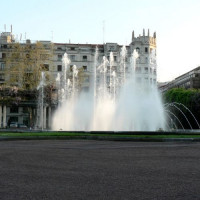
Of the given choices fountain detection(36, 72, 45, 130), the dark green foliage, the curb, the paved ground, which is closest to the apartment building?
fountain detection(36, 72, 45, 130)

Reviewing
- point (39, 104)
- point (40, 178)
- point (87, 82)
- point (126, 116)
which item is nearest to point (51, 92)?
point (39, 104)

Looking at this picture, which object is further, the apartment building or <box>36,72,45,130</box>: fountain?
the apartment building

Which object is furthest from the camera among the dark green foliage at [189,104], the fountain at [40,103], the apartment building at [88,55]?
the apartment building at [88,55]

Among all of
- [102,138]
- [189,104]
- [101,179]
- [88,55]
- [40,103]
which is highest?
[88,55]

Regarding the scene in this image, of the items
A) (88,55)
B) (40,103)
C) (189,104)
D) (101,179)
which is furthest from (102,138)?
(88,55)

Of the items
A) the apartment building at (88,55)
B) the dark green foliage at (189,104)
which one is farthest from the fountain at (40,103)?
the dark green foliage at (189,104)

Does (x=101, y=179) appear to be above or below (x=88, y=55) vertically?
below

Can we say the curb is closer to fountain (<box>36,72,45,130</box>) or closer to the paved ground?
the paved ground

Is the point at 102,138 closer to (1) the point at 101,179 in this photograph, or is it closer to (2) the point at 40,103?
(1) the point at 101,179

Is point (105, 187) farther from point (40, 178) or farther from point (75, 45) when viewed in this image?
point (75, 45)

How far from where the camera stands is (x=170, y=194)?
6738 mm

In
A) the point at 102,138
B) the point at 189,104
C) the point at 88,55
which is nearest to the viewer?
the point at 102,138

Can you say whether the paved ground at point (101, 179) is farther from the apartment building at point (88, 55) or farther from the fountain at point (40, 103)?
the apartment building at point (88, 55)

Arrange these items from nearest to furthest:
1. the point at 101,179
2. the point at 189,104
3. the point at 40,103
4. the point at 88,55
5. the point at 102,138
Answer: the point at 101,179 → the point at 102,138 → the point at 189,104 → the point at 40,103 → the point at 88,55
